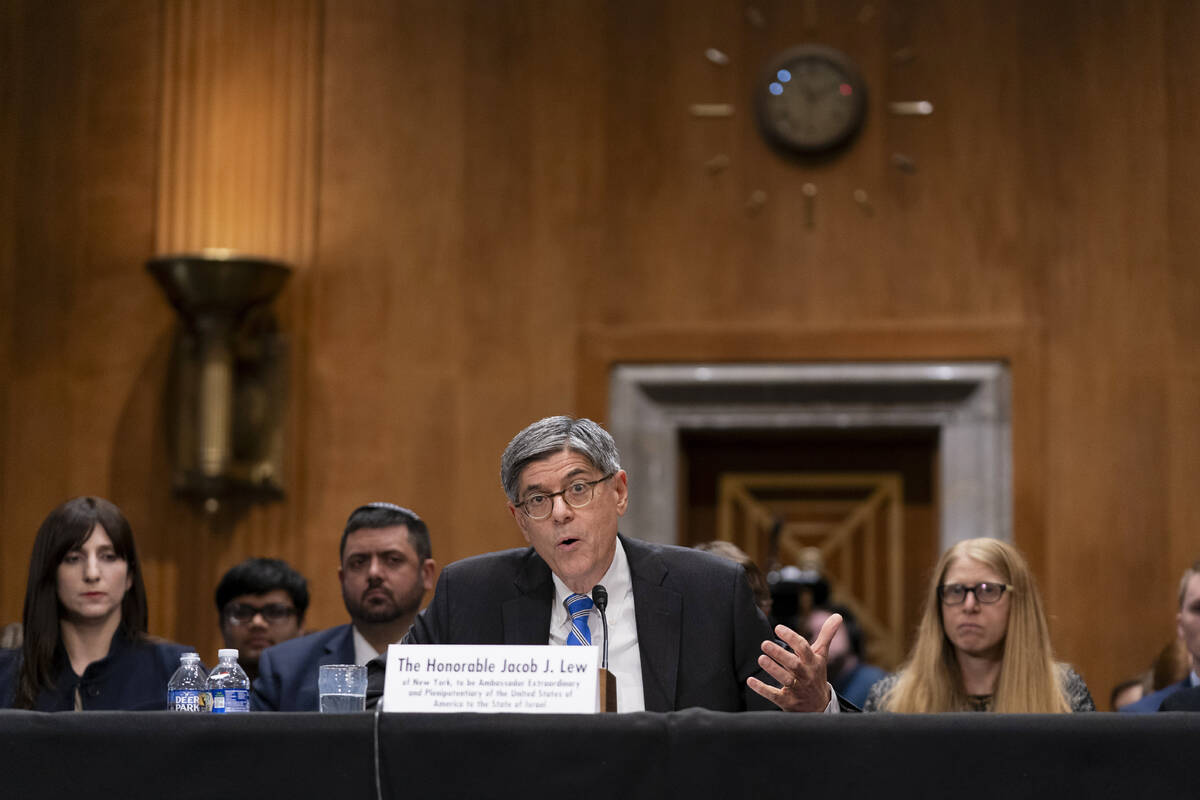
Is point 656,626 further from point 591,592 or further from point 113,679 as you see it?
point 113,679

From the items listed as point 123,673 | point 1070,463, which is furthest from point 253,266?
point 1070,463

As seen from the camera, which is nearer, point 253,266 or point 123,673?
point 123,673

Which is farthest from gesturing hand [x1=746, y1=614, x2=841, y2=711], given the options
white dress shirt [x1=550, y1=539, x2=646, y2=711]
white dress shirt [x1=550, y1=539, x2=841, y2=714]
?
white dress shirt [x1=550, y1=539, x2=646, y2=711]

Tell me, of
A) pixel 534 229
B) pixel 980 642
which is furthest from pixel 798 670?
pixel 534 229

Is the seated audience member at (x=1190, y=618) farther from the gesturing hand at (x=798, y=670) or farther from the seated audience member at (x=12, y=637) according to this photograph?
the seated audience member at (x=12, y=637)

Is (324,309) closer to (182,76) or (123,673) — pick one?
(182,76)

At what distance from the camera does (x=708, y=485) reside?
Answer: 20.9ft

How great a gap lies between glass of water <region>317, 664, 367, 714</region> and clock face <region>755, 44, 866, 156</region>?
386 centimetres

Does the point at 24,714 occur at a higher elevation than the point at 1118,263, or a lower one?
lower

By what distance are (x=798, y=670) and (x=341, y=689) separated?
0.77m

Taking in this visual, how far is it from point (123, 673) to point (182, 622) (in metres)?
2.63

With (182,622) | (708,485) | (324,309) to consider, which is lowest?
(182,622)

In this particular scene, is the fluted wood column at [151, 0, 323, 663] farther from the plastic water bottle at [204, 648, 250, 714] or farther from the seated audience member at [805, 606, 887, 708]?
the plastic water bottle at [204, 648, 250, 714]

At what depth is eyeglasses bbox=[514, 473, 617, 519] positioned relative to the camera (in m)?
2.80
